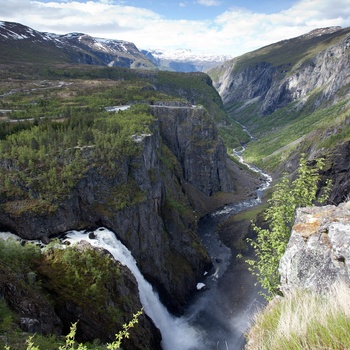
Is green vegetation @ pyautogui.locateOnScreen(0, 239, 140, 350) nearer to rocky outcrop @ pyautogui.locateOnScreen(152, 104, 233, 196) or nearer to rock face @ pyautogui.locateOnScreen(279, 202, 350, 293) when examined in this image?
rock face @ pyautogui.locateOnScreen(279, 202, 350, 293)

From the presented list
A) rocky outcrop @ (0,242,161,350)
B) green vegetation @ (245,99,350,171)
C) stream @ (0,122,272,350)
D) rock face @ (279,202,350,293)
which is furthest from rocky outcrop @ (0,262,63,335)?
green vegetation @ (245,99,350,171)

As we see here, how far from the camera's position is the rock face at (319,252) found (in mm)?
16047

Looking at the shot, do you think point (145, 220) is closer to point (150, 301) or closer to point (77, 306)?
point (150, 301)

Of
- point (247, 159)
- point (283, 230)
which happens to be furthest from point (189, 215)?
point (247, 159)

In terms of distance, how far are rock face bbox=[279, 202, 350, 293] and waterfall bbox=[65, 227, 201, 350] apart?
82.3 feet

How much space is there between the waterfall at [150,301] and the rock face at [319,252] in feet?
82.3

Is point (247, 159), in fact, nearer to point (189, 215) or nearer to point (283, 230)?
point (189, 215)

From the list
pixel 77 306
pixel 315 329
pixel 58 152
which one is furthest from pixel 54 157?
pixel 315 329

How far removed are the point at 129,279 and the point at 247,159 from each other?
427ft

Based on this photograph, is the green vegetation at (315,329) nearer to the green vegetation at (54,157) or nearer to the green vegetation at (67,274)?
the green vegetation at (67,274)

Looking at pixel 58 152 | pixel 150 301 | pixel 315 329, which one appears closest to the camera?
pixel 315 329

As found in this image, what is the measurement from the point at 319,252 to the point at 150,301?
30688 mm

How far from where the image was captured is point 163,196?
63.9 m

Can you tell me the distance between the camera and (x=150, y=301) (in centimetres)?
4269
